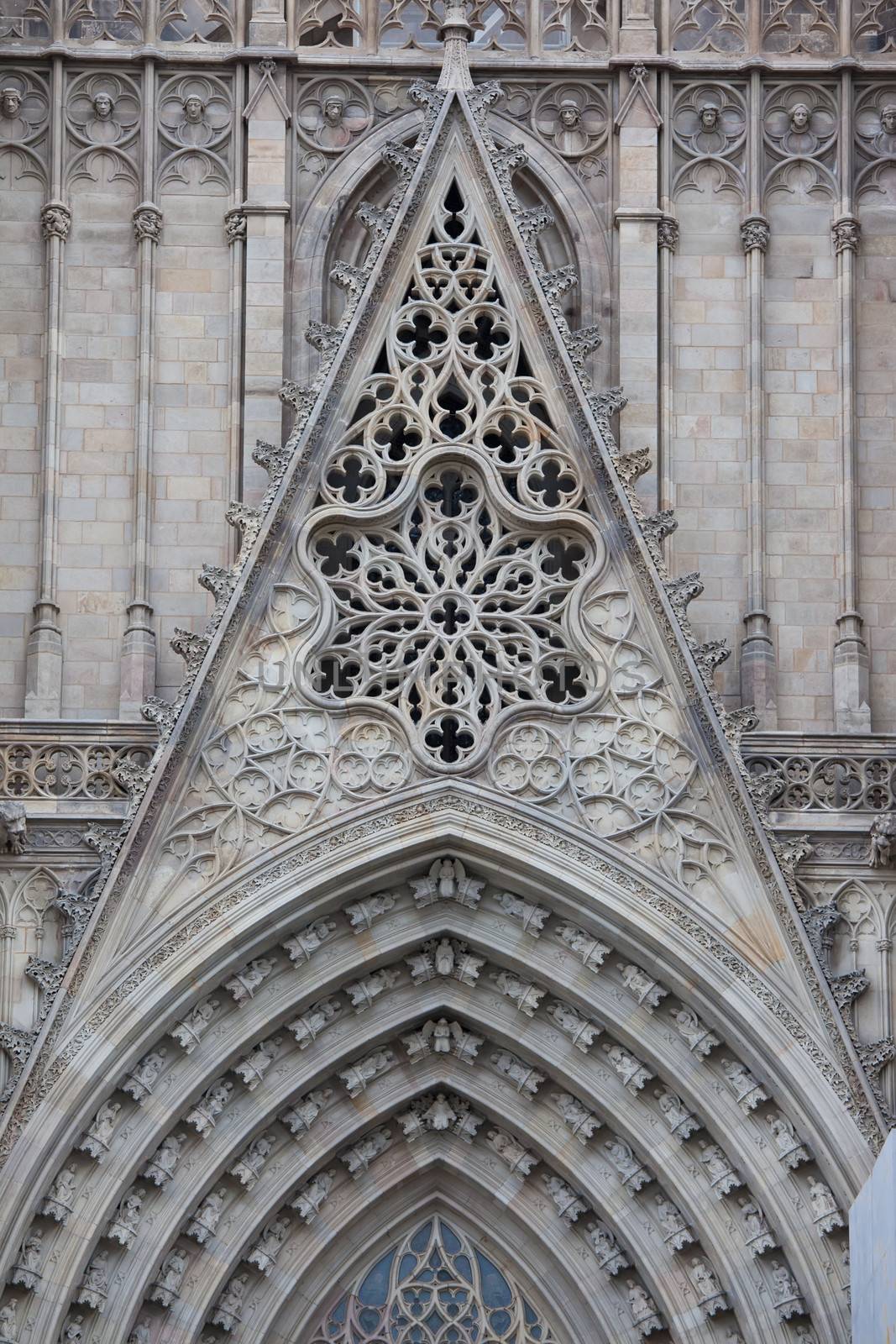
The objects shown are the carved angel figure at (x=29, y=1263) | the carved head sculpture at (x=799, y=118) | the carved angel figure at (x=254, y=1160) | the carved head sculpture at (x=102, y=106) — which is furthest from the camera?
the carved head sculpture at (x=799, y=118)

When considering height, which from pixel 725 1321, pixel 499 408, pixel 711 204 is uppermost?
pixel 711 204

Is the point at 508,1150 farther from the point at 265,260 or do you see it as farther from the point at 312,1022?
the point at 265,260

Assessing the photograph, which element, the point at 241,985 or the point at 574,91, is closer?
the point at 241,985

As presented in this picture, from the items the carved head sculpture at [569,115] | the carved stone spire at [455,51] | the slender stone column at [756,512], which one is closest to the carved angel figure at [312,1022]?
the slender stone column at [756,512]

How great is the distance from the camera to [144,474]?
21.0 metres

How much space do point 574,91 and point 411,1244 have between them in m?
6.60

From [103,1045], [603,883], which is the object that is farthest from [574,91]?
[103,1045]

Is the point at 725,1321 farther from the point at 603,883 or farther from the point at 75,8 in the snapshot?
the point at 75,8

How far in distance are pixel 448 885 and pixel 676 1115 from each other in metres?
1.70

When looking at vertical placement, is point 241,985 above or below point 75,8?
below

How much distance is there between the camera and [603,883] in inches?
776

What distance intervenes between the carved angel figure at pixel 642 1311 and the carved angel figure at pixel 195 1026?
8.81 feet

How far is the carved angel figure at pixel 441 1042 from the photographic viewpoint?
801 inches

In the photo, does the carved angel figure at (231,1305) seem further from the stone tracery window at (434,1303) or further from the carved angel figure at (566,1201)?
the carved angel figure at (566,1201)
